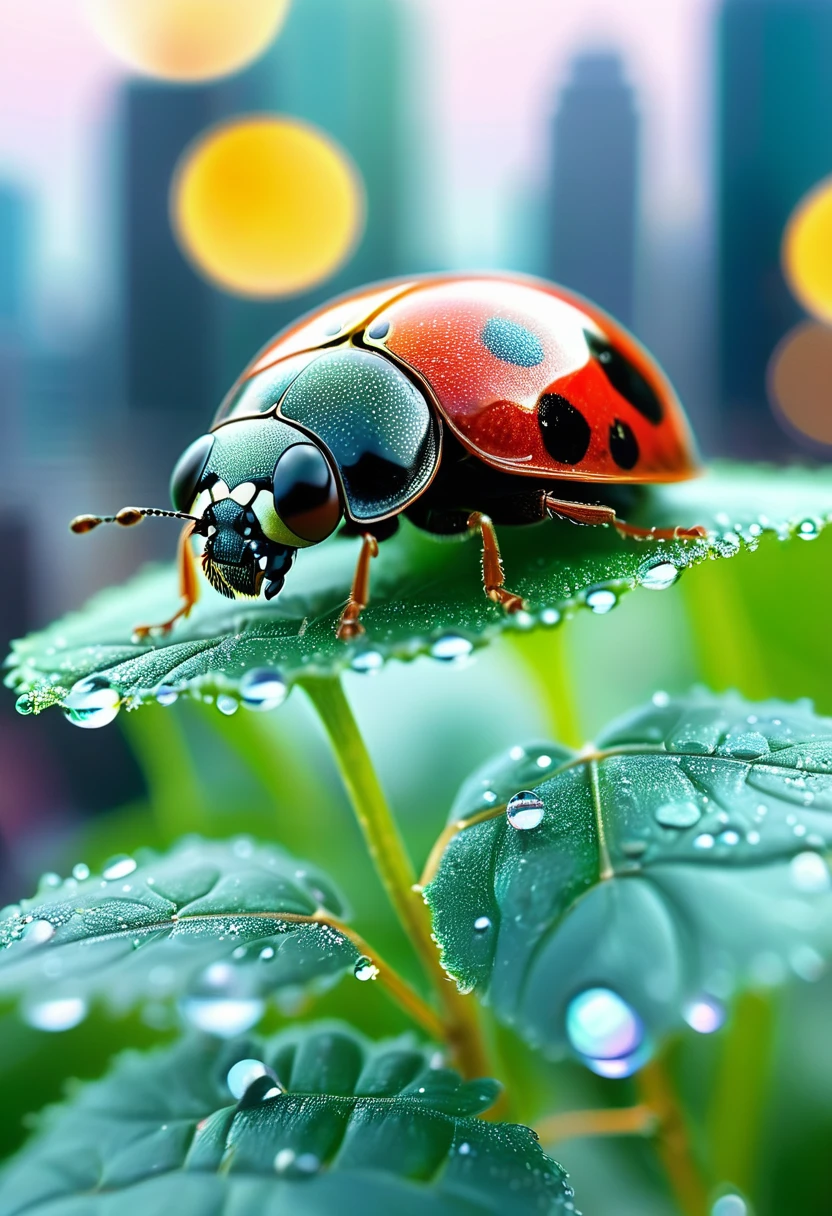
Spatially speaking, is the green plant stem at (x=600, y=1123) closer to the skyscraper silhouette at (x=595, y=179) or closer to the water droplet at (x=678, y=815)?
A: the water droplet at (x=678, y=815)

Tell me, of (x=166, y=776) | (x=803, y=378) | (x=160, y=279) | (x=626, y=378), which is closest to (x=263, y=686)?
(x=626, y=378)

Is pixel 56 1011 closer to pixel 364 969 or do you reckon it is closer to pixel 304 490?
pixel 364 969

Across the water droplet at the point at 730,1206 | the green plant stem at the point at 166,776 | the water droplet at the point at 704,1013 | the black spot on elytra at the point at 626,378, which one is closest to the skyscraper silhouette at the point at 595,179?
the green plant stem at the point at 166,776

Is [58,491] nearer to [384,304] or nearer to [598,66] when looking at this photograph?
[384,304]

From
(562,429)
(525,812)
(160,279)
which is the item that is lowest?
(160,279)

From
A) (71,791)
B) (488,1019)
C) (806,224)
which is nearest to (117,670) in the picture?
(488,1019)

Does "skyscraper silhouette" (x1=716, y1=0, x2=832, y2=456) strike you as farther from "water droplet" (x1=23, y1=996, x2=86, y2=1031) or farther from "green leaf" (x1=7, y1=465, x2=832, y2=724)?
"water droplet" (x1=23, y1=996, x2=86, y2=1031)
